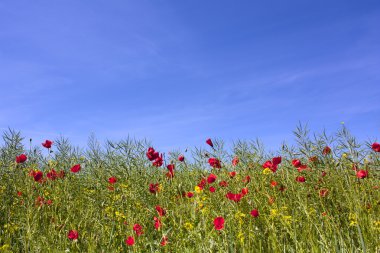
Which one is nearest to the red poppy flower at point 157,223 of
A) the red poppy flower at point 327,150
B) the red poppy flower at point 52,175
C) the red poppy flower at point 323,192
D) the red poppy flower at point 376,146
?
the red poppy flower at point 323,192

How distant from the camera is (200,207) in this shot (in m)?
3.69

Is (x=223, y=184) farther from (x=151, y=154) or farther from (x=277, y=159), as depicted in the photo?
(x=151, y=154)

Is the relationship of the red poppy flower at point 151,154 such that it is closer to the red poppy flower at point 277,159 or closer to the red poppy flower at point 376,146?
the red poppy flower at point 277,159

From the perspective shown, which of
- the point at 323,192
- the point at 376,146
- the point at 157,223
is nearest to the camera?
the point at 157,223

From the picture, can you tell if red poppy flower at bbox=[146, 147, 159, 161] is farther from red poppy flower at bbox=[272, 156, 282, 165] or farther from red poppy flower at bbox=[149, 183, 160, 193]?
red poppy flower at bbox=[272, 156, 282, 165]

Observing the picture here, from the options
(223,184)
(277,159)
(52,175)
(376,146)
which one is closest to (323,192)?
(277,159)

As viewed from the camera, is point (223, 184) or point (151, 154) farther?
point (223, 184)

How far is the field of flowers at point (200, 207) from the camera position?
128 inches

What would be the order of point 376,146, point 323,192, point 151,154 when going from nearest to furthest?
point 323,192
point 376,146
point 151,154

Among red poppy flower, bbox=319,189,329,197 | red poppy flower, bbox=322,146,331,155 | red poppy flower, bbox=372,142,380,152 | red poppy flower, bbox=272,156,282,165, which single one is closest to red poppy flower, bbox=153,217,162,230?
red poppy flower, bbox=272,156,282,165

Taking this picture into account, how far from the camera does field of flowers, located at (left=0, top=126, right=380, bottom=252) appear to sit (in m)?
3.24

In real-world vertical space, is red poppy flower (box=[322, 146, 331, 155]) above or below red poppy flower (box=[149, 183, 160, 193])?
above

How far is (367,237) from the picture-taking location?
320cm

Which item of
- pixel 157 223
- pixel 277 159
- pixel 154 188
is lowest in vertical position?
pixel 157 223
